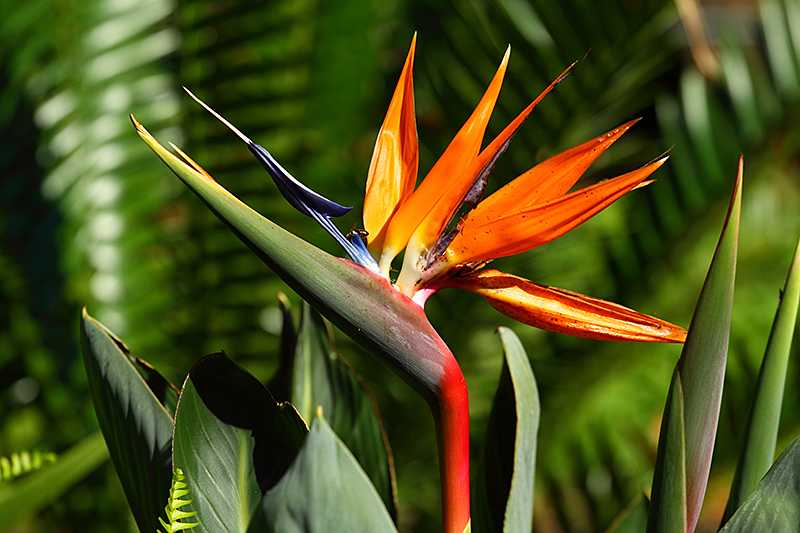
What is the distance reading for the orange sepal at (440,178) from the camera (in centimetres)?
28

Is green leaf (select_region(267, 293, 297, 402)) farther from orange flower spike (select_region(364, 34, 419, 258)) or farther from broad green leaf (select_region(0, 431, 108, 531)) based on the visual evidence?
broad green leaf (select_region(0, 431, 108, 531))

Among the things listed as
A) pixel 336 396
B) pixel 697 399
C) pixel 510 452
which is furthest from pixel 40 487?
pixel 697 399

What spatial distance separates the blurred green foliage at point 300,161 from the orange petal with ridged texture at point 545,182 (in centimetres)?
76

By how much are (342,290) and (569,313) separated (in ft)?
0.34

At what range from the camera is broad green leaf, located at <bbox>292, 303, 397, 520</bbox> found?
42 centimetres

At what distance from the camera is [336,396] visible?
0.46 meters

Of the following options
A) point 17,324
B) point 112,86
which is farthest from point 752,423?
point 17,324

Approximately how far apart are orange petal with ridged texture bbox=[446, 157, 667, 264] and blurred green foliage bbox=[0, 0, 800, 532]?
0.77 meters

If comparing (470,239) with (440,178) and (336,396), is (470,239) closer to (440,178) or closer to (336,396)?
(440,178)

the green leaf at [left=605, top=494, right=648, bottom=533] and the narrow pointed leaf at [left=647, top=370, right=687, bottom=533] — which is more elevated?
the narrow pointed leaf at [left=647, top=370, right=687, bottom=533]

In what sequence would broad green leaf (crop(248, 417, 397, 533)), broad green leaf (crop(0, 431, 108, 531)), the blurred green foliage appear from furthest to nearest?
1. the blurred green foliage
2. broad green leaf (crop(0, 431, 108, 531))
3. broad green leaf (crop(248, 417, 397, 533))

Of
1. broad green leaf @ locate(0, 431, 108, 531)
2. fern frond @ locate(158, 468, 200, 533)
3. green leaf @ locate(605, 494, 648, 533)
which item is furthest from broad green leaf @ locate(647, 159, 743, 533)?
broad green leaf @ locate(0, 431, 108, 531)

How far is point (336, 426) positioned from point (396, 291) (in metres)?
0.21

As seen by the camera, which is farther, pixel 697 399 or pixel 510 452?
pixel 510 452
